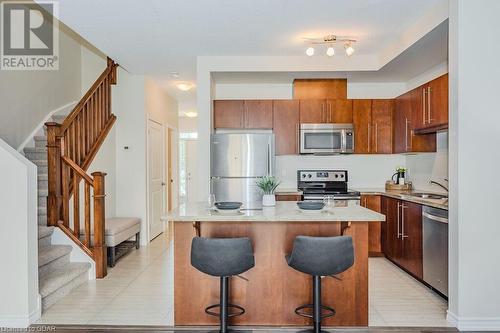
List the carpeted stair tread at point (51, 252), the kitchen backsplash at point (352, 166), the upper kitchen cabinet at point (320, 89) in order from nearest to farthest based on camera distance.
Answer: the carpeted stair tread at point (51, 252), the upper kitchen cabinet at point (320, 89), the kitchen backsplash at point (352, 166)

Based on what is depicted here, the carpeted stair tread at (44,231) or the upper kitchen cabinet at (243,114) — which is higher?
the upper kitchen cabinet at (243,114)

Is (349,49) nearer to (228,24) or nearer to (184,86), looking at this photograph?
(228,24)

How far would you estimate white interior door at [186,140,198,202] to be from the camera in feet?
34.0

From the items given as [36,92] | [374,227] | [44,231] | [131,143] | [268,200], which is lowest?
[374,227]

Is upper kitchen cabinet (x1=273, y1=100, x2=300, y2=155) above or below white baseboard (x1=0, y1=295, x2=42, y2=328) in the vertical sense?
above

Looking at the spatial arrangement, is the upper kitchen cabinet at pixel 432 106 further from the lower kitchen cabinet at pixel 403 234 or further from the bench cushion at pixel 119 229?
the bench cushion at pixel 119 229

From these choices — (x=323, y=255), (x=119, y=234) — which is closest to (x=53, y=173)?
(x=119, y=234)

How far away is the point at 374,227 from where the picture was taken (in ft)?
16.8

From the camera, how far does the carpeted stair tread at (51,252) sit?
3.68 meters

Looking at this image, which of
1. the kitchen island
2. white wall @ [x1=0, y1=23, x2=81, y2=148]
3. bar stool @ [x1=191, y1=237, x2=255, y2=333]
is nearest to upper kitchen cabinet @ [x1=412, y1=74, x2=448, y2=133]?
the kitchen island

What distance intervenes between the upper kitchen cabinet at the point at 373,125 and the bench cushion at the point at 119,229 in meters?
3.53

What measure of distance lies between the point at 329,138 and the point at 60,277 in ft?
12.6

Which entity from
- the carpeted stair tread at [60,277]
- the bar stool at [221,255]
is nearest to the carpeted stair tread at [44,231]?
the carpeted stair tread at [60,277]

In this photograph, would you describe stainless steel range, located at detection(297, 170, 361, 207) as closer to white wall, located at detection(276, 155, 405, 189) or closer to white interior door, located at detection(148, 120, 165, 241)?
white wall, located at detection(276, 155, 405, 189)
